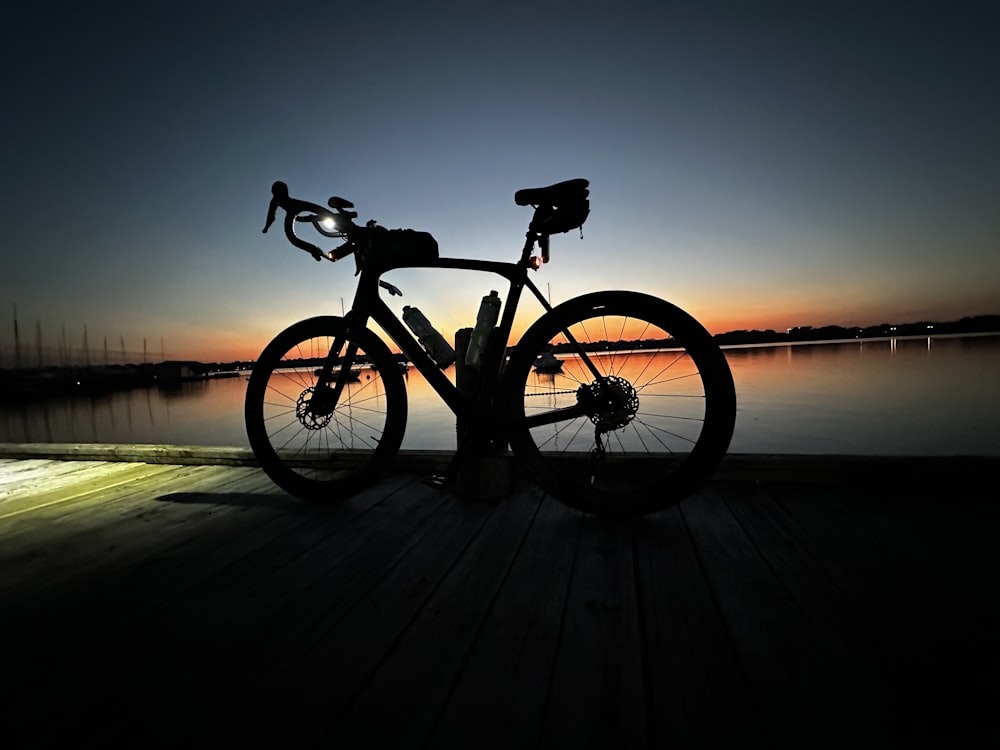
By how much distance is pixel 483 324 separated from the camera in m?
2.09

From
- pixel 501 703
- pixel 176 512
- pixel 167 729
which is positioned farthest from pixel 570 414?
pixel 176 512

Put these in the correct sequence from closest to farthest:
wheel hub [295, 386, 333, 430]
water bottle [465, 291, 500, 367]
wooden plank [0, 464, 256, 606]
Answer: wooden plank [0, 464, 256, 606]
water bottle [465, 291, 500, 367]
wheel hub [295, 386, 333, 430]

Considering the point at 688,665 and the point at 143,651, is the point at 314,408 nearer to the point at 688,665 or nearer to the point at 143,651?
the point at 143,651

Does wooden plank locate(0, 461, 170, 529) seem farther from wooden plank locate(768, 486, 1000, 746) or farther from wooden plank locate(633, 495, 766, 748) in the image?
wooden plank locate(768, 486, 1000, 746)

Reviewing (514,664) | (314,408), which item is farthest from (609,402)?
(314,408)

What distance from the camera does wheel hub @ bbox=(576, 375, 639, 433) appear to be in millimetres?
1930

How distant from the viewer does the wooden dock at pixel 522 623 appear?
2.74 ft

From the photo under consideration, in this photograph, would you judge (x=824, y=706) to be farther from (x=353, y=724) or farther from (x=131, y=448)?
(x=131, y=448)

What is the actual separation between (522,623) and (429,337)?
1.41m

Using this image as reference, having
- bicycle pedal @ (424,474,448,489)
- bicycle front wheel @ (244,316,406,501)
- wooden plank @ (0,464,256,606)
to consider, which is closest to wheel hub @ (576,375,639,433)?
bicycle pedal @ (424,474,448,489)

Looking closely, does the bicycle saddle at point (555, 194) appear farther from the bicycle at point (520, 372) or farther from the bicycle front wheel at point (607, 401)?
the bicycle front wheel at point (607, 401)

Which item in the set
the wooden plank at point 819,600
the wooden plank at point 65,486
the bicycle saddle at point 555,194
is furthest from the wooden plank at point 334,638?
the wooden plank at point 65,486

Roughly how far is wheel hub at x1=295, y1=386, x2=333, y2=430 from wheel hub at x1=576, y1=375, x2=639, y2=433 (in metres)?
1.31

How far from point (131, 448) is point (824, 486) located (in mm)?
4635
